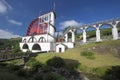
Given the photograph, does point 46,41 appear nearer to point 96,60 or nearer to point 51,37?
point 51,37

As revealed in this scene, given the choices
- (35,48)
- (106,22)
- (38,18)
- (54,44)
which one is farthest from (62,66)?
(38,18)

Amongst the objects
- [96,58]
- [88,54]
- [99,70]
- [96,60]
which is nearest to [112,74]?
[99,70]

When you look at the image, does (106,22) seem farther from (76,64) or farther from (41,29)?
(41,29)

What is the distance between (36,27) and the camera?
6588 cm

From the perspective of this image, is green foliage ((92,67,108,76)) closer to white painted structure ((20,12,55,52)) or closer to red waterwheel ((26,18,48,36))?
white painted structure ((20,12,55,52))

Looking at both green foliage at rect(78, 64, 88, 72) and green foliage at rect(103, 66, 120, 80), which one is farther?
green foliage at rect(78, 64, 88, 72)

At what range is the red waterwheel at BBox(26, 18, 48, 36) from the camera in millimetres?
61700

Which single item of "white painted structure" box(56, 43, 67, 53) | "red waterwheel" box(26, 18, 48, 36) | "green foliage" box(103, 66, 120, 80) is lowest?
"green foliage" box(103, 66, 120, 80)

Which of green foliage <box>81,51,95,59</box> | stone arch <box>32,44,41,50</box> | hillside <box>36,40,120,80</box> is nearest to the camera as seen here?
hillside <box>36,40,120,80</box>

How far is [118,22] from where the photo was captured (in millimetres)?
42656

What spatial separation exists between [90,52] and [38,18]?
39226mm

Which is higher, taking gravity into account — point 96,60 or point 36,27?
point 36,27

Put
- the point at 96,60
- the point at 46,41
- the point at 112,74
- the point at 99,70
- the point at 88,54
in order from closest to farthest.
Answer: the point at 112,74 → the point at 99,70 → the point at 96,60 → the point at 88,54 → the point at 46,41

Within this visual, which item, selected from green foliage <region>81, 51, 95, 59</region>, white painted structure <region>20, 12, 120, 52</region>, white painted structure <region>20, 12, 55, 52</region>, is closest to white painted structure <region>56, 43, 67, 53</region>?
white painted structure <region>20, 12, 120, 52</region>
